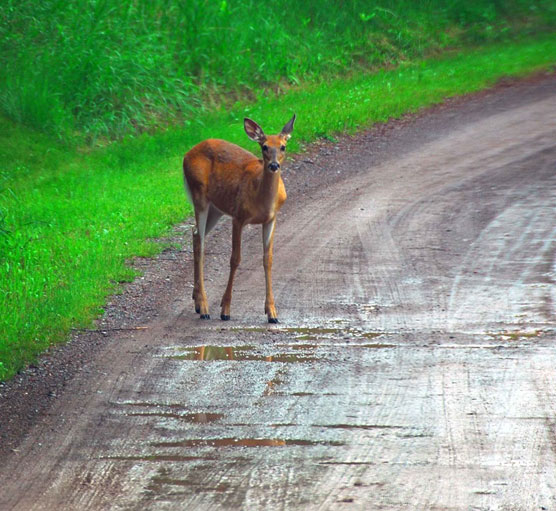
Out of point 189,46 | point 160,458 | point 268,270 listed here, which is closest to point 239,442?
point 160,458

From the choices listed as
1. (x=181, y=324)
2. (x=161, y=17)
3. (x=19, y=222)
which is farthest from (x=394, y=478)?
(x=161, y=17)

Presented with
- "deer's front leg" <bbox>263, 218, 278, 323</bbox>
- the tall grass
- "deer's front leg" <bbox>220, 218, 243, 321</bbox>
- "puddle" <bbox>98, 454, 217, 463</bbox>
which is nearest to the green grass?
the tall grass

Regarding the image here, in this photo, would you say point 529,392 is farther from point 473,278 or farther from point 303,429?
point 473,278

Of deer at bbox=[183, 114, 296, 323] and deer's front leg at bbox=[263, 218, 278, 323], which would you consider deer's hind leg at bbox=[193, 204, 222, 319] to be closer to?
deer at bbox=[183, 114, 296, 323]

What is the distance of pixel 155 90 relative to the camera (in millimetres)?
18938

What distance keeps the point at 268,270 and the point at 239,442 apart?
3162mm

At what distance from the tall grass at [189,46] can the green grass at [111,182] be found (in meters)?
0.59

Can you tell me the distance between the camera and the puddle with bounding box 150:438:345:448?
604cm

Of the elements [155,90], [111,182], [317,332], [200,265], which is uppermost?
[200,265]

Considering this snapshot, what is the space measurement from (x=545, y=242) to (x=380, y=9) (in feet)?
46.9

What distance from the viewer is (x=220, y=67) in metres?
20.4

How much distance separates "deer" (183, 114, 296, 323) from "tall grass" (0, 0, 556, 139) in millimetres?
7875

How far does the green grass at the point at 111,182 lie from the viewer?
927 cm

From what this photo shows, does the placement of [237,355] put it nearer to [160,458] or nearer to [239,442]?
[239,442]
